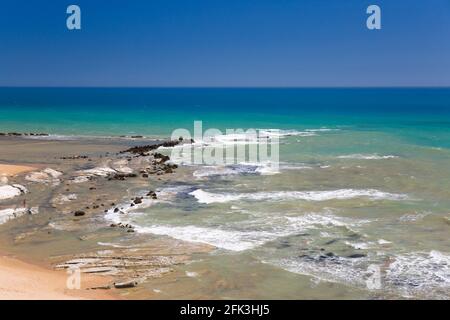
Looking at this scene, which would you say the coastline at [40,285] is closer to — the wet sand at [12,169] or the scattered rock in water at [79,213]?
the scattered rock in water at [79,213]

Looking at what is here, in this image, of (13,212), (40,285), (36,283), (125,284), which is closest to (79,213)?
(13,212)

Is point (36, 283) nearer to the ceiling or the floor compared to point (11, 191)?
nearer to the floor

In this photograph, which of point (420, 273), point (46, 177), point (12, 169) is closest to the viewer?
point (420, 273)

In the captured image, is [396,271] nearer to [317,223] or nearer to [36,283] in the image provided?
[317,223]

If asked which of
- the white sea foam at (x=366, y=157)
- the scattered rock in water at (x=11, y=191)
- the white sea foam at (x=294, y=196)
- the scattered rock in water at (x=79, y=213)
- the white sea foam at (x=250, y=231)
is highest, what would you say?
the white sea foam at (x=366, y=157)

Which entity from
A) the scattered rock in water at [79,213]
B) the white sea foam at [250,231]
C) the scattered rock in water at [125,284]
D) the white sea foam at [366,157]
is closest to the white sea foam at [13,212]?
the scattered rock in water at [79,213]

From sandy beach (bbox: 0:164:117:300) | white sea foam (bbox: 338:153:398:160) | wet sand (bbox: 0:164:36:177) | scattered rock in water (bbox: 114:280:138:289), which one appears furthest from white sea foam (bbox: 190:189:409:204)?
white sea foam (bbox: 338:153:398:160)
